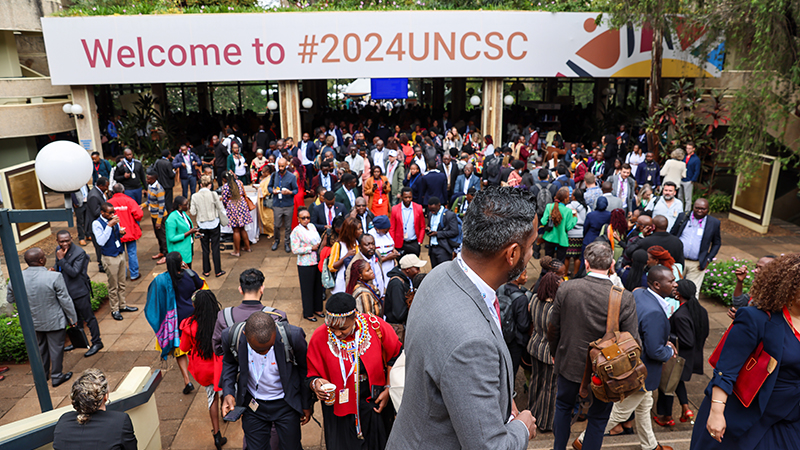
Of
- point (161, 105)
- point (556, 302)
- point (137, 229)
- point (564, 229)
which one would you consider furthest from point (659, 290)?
point (161, 105)

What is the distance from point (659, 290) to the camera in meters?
4.72

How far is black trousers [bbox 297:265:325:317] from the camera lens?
765 centimetres

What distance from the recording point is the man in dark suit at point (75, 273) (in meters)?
6.64

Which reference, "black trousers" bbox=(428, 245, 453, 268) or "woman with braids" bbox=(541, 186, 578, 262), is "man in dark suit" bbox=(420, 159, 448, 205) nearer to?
"woman with braids" bbox=(541, 186, 578, 262)

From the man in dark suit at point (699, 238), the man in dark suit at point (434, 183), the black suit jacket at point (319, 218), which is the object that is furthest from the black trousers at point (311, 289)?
the man in dark suit at point (699, 238)

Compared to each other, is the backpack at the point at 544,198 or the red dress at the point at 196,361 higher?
the backpack at the point at 544,198

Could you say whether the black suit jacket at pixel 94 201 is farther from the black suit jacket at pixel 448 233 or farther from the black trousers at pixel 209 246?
the black suit jacket at pixel 448 233

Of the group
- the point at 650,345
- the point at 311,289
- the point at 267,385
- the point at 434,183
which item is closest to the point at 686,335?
the point at 650,345

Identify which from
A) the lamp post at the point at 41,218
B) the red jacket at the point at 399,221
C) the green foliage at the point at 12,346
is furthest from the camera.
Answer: the red jacket at the point at 399,221

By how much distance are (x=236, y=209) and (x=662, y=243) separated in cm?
752

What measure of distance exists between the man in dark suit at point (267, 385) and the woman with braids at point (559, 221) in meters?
5.52

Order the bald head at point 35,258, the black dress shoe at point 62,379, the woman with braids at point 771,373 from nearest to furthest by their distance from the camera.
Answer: the woman with braids at point 771,373 < the bald head at point 35,258 < the black dress shoe at point 62,379

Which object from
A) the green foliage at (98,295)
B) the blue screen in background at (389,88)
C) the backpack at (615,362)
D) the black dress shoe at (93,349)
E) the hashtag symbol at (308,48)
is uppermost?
the hashtag symbol at (308,48)

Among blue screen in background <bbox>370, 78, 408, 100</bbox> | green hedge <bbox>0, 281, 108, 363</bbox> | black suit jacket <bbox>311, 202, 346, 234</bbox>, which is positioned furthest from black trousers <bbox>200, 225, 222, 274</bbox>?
blue screen in background <bbox>370, 78, 408, 100</bbox>
